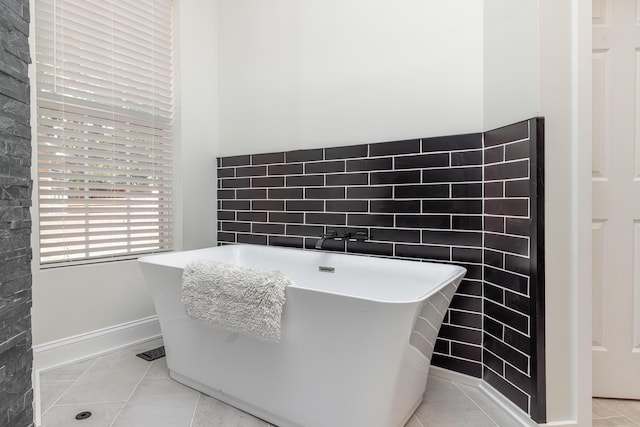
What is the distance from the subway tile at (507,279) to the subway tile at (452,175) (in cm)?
53

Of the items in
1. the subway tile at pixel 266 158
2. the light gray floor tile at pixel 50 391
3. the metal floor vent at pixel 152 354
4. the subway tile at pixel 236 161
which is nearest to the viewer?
the light gray floor tile at pixel 50 391

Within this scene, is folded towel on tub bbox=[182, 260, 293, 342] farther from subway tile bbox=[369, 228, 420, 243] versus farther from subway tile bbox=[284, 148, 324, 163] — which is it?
subway tile bbox=[284, 148, 324, 163]

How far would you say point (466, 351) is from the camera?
2.12 meters

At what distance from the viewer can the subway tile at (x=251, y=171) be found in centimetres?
299

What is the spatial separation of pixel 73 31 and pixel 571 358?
3.43 metres

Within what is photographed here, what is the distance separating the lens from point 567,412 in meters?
1.60

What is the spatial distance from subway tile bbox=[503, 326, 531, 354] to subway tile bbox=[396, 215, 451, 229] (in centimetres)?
66

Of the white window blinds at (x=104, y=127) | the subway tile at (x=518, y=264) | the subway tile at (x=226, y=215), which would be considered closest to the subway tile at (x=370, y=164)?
the subway tile at (x=518, y=264)

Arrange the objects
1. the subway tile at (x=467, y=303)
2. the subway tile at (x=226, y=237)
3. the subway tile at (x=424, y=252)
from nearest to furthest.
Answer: the subway tile at (x=467, y=303), the subway tile at (x=424, y=252), the subway tile at (x=226, y=237)

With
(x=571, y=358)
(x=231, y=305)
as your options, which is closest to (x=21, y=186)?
(x=231, y=305)

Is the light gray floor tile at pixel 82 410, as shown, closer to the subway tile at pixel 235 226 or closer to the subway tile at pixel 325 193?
the subway tile at pixel 235 226

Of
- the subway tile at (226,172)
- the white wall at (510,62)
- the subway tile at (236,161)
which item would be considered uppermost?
the white wall at (510,62)

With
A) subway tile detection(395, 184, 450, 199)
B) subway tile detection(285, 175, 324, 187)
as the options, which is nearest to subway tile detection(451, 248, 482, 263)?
subway tile detection(395, 184, 450, 199)

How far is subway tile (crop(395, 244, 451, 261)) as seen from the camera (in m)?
2.18
